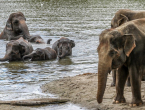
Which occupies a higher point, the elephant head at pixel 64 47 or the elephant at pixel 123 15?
the elephant at pixel 123 15

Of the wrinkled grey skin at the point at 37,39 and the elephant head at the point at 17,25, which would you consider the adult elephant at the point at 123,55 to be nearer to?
the wrinkled grey skin at the point at 37,39

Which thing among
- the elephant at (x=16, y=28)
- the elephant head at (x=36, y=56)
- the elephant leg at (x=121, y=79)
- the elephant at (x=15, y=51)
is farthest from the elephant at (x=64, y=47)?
the elephant leg at (x=121, y=79)

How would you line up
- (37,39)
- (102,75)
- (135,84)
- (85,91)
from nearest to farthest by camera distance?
(102,75), (135,84), (85,91), (37,39)

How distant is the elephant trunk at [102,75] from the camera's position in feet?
25.2

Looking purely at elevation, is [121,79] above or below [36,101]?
above

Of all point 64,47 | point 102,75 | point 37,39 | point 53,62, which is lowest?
point 37,39

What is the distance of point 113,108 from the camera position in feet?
28.0

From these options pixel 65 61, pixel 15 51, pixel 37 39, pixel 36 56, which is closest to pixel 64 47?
pixel 65 61

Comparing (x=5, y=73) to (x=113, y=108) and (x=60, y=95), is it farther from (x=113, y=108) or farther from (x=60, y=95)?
(x=113, y=108)

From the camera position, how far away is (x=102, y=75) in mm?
7707

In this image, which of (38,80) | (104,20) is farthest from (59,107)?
(104,20)

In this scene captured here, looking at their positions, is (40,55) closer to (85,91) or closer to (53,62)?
(53,62)

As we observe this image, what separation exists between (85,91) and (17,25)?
10966mm

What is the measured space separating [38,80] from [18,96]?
1.87m
